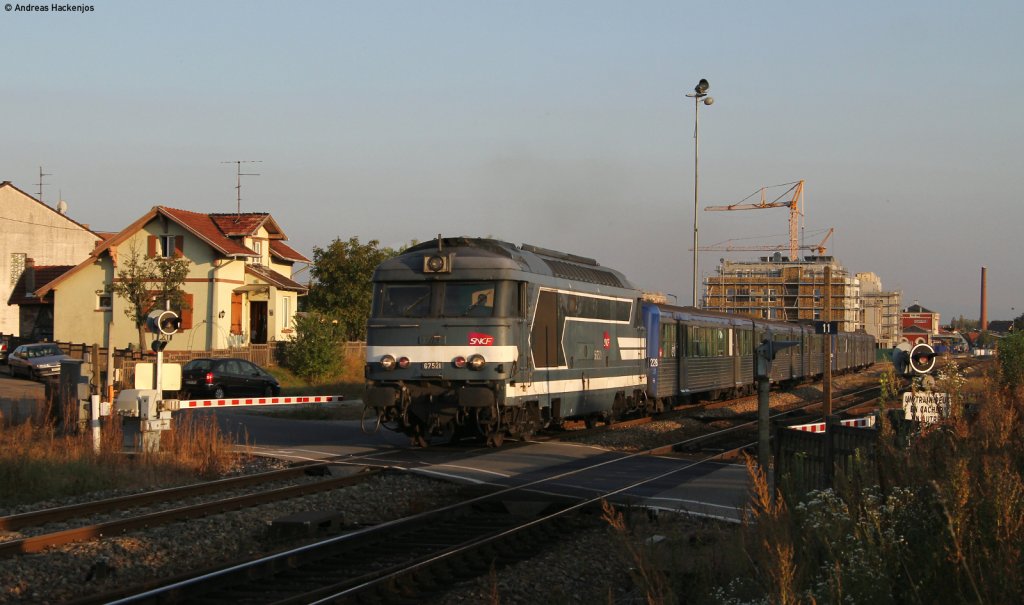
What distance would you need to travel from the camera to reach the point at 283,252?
57.9 metres

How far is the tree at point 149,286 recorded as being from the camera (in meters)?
44.6

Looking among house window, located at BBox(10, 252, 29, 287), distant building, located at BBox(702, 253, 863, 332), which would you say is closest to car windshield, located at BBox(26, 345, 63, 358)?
house window, located at BBox(10, 252, 29, 287)

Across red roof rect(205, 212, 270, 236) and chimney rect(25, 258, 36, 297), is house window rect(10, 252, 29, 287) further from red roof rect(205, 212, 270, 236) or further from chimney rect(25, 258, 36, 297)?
red roof rect(205, 212, 270, 236)

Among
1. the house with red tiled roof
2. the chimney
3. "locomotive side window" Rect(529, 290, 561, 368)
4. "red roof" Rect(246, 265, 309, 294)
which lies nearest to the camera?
"locomotive side window" Rect(529, 290, 561, 368)

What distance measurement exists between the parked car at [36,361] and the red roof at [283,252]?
16.8 metres

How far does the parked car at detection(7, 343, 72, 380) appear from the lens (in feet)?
126

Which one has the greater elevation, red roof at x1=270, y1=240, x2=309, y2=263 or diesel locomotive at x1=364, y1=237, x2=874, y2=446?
red roof at x1=270, y1=240, x2=309, y2=263

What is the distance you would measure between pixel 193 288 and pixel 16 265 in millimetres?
17908

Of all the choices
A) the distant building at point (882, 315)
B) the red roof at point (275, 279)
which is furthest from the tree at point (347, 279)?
the distant building at point (882, 315)

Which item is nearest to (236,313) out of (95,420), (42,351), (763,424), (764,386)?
(42,351)

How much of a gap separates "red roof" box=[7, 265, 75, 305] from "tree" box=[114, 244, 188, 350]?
13.5 metres

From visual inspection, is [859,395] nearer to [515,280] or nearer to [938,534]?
[515,280]

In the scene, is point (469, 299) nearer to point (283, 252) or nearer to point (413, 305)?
point (413, 305)

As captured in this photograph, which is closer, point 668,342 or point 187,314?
point 668,342
